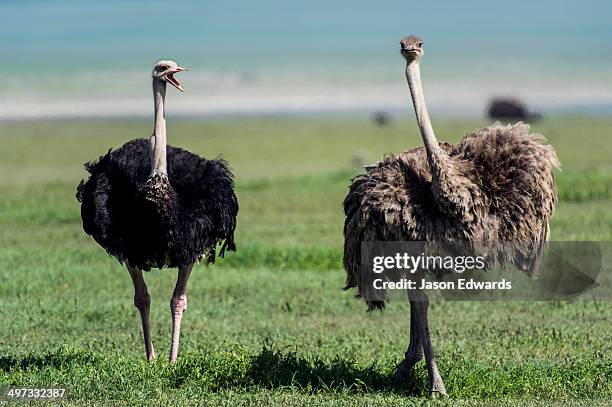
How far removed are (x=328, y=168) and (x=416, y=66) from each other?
61.3 ft

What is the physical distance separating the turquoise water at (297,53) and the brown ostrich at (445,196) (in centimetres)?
4150

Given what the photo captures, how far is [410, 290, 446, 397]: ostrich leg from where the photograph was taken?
8430mm

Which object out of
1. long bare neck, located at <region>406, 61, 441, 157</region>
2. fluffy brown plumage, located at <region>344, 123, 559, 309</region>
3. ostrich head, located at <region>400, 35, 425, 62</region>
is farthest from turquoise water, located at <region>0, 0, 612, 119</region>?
long bare neck, located at <region>406, 61, 441, 157</region>

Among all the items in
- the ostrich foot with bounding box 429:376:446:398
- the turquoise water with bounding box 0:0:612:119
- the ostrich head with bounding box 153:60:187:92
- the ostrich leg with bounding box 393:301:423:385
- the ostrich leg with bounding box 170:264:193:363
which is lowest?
the ostrich foot with bounding box 429:376:446:398

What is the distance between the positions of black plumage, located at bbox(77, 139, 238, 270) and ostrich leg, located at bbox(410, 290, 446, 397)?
5.92ft

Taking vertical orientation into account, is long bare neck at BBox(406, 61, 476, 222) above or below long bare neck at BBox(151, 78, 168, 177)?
below

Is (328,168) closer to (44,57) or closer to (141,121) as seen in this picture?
(141,121)

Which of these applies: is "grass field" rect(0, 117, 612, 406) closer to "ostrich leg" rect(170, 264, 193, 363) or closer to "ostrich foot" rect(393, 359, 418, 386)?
"ostrich foot" rect(393, 359, 418, 386)

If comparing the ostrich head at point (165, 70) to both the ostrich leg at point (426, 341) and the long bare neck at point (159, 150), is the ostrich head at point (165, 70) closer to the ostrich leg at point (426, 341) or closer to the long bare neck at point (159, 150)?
the long bare neck at point (159, 150)

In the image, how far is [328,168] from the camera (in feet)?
89.2

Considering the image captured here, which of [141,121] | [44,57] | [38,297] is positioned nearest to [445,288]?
[38,297]

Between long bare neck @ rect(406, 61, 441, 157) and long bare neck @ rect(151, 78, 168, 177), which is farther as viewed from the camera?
long bare neck @ rect(151, 78, 168, 177)

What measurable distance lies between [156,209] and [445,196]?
85.7 inches

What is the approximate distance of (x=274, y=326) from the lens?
434 inches
